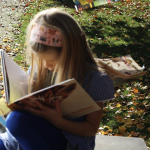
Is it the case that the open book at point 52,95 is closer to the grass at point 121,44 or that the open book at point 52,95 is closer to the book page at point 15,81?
the book page at point 15,81

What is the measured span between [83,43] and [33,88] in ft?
1.76

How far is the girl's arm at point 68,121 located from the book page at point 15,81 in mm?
125

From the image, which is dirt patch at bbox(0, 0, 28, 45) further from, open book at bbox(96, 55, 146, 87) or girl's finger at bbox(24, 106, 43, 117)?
girl's finger at bbox(24, 106, 43, 117)

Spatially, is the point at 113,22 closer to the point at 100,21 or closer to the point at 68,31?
the point at 100,21

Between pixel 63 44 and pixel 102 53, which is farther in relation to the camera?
pixel 102 53

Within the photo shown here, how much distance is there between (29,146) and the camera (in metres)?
1.33

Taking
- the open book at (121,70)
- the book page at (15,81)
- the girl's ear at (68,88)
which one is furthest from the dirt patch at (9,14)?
the girl's ear at (68,88)

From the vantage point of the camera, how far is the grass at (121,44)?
2.78 meters

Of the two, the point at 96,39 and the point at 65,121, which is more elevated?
the point at 65,121

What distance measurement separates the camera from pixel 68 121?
4.55 ft

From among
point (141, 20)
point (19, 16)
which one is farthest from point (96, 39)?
point (19, 16)

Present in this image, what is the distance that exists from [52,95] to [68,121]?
279mm

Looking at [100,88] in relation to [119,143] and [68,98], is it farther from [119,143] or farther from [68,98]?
[119,143]

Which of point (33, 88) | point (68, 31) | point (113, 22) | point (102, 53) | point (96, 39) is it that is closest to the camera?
point (68, 31)
